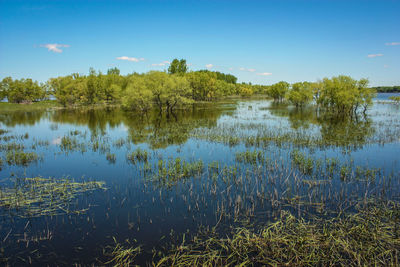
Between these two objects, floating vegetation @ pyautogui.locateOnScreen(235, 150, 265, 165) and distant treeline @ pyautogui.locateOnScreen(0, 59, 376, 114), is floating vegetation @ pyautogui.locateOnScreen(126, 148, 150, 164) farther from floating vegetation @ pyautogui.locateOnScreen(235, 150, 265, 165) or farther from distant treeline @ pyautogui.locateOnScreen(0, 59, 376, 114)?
distant treeline @ pyautogui.locateOnScreen(0, 59, 376, 114)

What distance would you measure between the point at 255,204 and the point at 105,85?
114763mm

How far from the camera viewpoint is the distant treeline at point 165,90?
5381 cm

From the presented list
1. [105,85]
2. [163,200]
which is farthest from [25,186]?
[105,85]

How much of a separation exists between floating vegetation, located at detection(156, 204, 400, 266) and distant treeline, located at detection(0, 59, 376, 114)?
50.7m

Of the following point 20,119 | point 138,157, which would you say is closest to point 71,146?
point 138,157

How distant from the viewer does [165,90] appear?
5866 centimetres

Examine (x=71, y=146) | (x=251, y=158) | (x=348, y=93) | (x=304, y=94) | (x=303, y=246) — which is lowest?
(x=303, y=246)

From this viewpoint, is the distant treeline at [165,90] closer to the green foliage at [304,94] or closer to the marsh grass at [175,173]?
the green foliage at [304,94]

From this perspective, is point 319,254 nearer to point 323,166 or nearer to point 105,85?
point 323,166

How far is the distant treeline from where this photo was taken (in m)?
53.8

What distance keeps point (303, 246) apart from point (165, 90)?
54.4m

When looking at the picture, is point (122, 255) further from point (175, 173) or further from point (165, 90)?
point (165, 90)

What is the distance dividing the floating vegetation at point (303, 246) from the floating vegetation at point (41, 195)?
23.4 ft

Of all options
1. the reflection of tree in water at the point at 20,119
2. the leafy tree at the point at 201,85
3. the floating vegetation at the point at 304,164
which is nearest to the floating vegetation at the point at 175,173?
the floating vegetation at the point at 304,164
